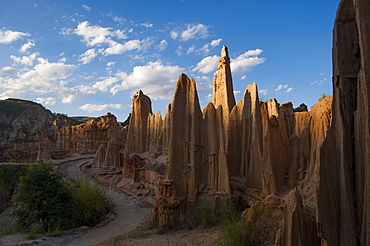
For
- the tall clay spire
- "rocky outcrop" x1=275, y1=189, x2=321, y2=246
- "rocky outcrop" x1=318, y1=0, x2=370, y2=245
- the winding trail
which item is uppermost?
the tall clay spire

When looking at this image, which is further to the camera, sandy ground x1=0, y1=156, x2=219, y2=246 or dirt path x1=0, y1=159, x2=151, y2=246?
dirt path x1=0, y1=159, x2=151, y2=246

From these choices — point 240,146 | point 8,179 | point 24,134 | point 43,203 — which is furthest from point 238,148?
point 24,134

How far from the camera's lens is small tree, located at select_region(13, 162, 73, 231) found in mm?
14508

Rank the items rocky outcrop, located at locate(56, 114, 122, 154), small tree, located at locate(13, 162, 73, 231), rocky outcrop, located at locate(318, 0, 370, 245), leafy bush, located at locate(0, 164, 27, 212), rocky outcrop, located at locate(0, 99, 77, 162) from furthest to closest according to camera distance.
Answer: rocky outcrop, located at locate(56, 114, 122, 154) < rocky outcrop, located at locate(0, 99, 77, 162) < leafy bush, located at locate(0, 164, 27, 212) < small tree, located at locate(13, 162, 73, 231) < rocky outcrop, located at locate(318, 0, 370, 245)

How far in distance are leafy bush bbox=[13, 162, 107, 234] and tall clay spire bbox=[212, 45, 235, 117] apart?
1240 cm

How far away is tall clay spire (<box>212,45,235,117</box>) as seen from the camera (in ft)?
64.4

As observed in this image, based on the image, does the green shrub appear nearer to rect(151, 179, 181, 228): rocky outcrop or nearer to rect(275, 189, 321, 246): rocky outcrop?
rect(151, 179, 181, 228): rocky outcrop

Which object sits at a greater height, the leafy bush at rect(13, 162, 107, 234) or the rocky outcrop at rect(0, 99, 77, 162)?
the rocky outcrop at rect(0, 99, 77, 162)

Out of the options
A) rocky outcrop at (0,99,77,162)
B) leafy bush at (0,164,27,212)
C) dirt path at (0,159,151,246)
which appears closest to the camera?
dirt path at (0,159,151,246)

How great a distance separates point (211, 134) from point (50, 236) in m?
10.3

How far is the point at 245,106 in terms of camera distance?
52.7 ft

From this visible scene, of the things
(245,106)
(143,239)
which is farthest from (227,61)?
(143,239)

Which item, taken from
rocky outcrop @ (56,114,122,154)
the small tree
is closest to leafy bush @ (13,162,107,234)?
the small tree

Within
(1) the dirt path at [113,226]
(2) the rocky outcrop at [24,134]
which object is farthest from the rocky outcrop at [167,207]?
(2) the rocky outcrop at [24,134]
